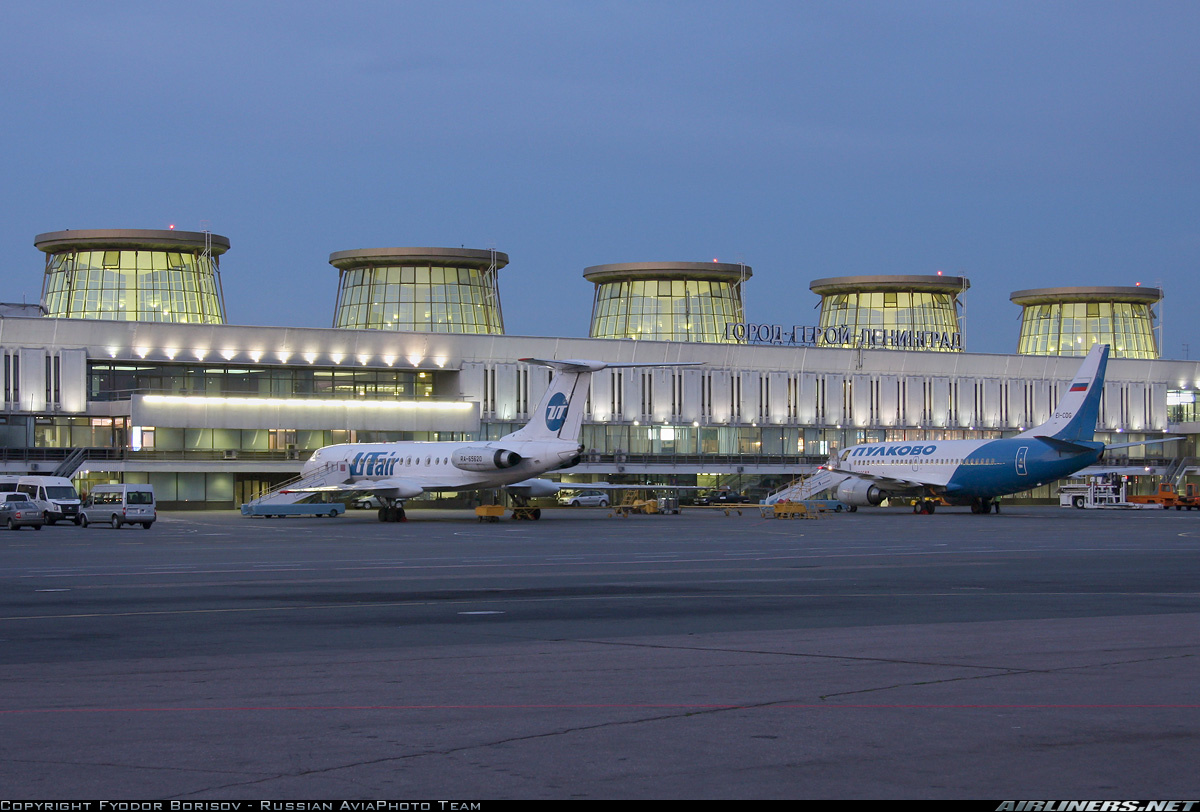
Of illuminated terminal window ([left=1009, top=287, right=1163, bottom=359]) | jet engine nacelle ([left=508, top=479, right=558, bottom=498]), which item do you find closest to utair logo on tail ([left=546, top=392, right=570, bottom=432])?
jet engine nacelle ([left=508, top=479, right=558, bottom=498])

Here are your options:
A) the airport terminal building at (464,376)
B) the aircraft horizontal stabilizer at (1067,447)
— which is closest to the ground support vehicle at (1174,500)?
the airport terminal building at (464,376)

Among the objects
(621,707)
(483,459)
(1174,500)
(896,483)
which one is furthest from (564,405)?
(621,707)

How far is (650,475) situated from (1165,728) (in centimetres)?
8837

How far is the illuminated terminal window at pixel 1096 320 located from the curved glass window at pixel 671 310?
3415cm

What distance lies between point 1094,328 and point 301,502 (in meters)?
88.8

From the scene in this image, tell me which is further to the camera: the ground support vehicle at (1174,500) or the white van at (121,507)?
the ground support vehicle at (1174,500)

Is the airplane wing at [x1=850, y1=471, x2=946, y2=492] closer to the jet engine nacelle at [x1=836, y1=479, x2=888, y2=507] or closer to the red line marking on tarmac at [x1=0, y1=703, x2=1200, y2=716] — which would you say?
the jet engine nacelle at [x1=836, y1=479, x2=888, y2=507]

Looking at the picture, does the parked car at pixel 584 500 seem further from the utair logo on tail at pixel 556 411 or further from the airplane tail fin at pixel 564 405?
→ the utair logo on tail at pixel 556 411

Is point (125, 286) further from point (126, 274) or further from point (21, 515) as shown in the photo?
point (21, 515)

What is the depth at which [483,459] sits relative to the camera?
6384 cm

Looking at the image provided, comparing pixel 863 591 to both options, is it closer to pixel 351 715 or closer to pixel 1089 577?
pixel 1089 577

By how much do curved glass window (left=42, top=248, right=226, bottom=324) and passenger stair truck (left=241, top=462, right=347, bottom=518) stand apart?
125 feet

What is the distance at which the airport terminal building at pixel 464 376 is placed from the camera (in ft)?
281

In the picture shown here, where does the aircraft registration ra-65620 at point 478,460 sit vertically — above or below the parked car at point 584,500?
above
